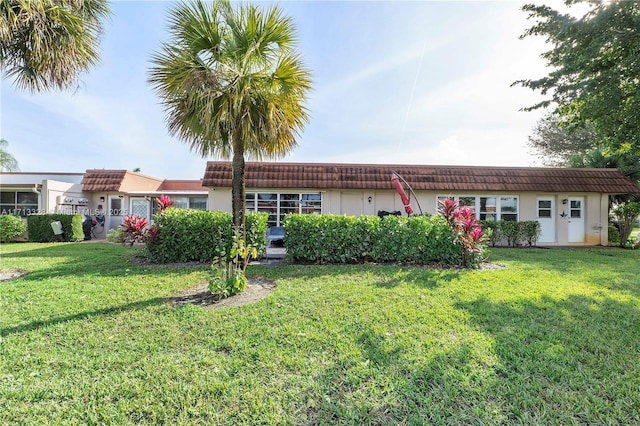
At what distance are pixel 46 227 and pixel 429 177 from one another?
62.7ft

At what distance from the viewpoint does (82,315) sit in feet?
14.3

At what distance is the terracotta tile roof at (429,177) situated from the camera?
1298 cm

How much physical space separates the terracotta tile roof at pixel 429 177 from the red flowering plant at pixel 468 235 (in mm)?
5539

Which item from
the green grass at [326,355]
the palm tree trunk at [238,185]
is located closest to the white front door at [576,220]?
the green grass at [326,355]

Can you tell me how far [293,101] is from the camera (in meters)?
6.36

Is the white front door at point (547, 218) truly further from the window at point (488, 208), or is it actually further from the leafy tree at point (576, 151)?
the leafy tree at point (576, 151)

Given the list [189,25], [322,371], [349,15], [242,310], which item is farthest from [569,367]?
[349,15]

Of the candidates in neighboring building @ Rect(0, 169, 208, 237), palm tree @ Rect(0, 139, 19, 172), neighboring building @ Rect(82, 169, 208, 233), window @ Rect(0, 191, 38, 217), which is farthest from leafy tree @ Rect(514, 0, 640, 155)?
palm tree @ Rect(0, 139, 19, 172)

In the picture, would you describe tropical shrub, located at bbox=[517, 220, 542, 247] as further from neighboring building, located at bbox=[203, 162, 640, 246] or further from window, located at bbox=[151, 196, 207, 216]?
window, located at bbox=[151, 196, 207, 216]

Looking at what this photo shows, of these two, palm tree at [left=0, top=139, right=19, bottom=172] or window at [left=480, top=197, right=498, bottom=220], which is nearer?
window at [left=480, top=197, right=498, bottom=220]

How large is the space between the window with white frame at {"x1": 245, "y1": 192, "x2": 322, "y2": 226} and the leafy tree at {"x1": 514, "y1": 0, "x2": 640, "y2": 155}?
8.84 metres

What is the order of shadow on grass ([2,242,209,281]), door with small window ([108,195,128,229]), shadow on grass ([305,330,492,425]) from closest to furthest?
shadow on grass ([305,330,492,425])
shadow on grass ([2,242,209,281])
door with small window ([108,195,128,229])

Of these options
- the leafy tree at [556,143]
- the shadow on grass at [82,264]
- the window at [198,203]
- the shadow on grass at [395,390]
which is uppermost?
the leafy tree at [556,143]

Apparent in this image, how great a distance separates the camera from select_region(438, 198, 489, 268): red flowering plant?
24.5 feet
